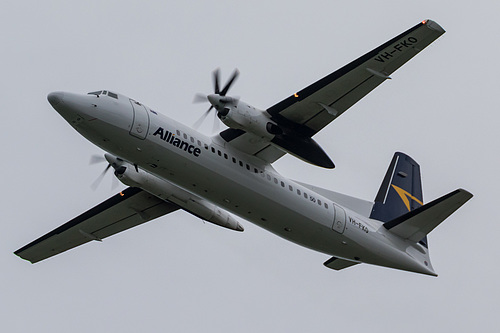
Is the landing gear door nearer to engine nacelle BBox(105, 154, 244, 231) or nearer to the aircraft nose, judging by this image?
the aircraft nose

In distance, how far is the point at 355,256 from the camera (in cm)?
2339

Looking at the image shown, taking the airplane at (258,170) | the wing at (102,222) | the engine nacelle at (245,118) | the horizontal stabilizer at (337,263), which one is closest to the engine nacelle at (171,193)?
the airplane at (258,170)

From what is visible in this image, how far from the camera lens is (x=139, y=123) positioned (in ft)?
66.5

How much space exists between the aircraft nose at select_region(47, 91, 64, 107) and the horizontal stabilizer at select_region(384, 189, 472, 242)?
34.5ft

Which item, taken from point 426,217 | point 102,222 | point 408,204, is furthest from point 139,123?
point 408,204

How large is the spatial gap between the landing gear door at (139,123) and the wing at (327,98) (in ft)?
8.18

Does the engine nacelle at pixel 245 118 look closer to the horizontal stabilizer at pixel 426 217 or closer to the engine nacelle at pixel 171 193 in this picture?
the engine nacelle at pixel 171 193

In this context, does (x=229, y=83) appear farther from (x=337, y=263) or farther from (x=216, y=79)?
(x=337, y=263)

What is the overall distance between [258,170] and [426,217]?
5.46 metres

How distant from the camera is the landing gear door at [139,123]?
20.2m

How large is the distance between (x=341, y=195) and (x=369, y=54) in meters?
5.64

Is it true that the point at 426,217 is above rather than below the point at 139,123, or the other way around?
below

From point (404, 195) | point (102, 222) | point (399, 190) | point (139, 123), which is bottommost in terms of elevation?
point (102, 222)

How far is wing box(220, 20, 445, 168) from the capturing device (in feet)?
65.6
